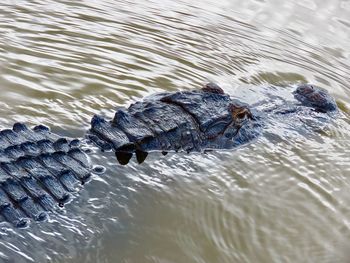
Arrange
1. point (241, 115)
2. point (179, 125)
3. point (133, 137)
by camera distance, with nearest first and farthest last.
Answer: point (133, 137)
point (179, 125)
point (241, 115)

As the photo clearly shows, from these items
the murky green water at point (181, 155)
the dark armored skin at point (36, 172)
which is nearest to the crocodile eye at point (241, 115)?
the murky green water at point (181, 155)

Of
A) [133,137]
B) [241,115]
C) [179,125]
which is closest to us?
[133,137]

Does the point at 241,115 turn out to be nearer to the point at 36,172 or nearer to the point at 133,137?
the point at 133,137

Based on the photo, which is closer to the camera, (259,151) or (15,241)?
(15,241)

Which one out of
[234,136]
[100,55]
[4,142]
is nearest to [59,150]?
[4,142]

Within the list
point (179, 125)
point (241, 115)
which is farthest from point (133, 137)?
point (241, 115)

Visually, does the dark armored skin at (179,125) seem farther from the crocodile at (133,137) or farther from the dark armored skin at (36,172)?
the dark armored skin at (36,172)

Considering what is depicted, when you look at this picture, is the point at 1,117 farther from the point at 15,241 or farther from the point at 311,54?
the point at 311,54
